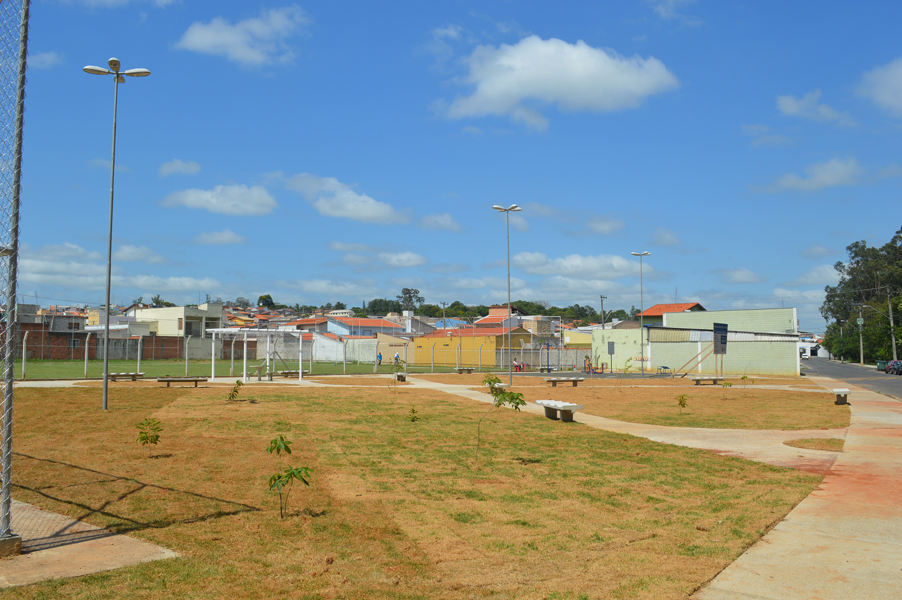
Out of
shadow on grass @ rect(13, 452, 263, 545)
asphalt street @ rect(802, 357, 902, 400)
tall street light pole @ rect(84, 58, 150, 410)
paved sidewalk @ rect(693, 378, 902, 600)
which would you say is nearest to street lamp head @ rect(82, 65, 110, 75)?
tall street light pole @ rect(84, 58, 150, 410)

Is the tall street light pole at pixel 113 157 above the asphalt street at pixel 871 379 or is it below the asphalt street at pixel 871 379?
above

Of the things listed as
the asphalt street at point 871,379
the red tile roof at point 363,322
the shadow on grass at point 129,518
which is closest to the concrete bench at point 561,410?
the shadow on grass at point 129,518

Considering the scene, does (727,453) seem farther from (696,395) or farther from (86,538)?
(696,395)

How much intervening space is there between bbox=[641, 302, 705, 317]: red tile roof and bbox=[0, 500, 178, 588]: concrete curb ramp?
284ft

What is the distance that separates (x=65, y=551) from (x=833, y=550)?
6548mm

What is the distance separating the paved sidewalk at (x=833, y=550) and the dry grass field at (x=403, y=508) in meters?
0.22

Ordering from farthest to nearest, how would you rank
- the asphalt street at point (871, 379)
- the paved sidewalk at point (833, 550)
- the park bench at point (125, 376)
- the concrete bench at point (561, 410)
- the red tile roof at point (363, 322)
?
1. the red tile roof at point (363, 322)
2. the asphalt street at point (871, 379)
3. the park bench at point (125, 376)
4. the concrete bench at point (561, 410)
5. the paved sidewalk at point (833, 550)

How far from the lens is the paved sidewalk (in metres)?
4.70

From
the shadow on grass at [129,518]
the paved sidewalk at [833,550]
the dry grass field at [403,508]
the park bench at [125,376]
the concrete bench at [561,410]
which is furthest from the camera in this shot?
the park bench at [125,376]

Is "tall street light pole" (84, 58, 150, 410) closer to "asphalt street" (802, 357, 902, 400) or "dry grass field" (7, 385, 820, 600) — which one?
"dry grass field" (7, 385, 820, 600)

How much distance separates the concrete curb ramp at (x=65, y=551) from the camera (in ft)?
16.1

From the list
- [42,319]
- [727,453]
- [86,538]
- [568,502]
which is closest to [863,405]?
[727,453]

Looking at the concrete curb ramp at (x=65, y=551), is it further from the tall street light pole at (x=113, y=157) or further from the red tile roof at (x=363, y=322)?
the red tile roof at (x=363, y=322)

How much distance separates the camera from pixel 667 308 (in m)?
94.4
